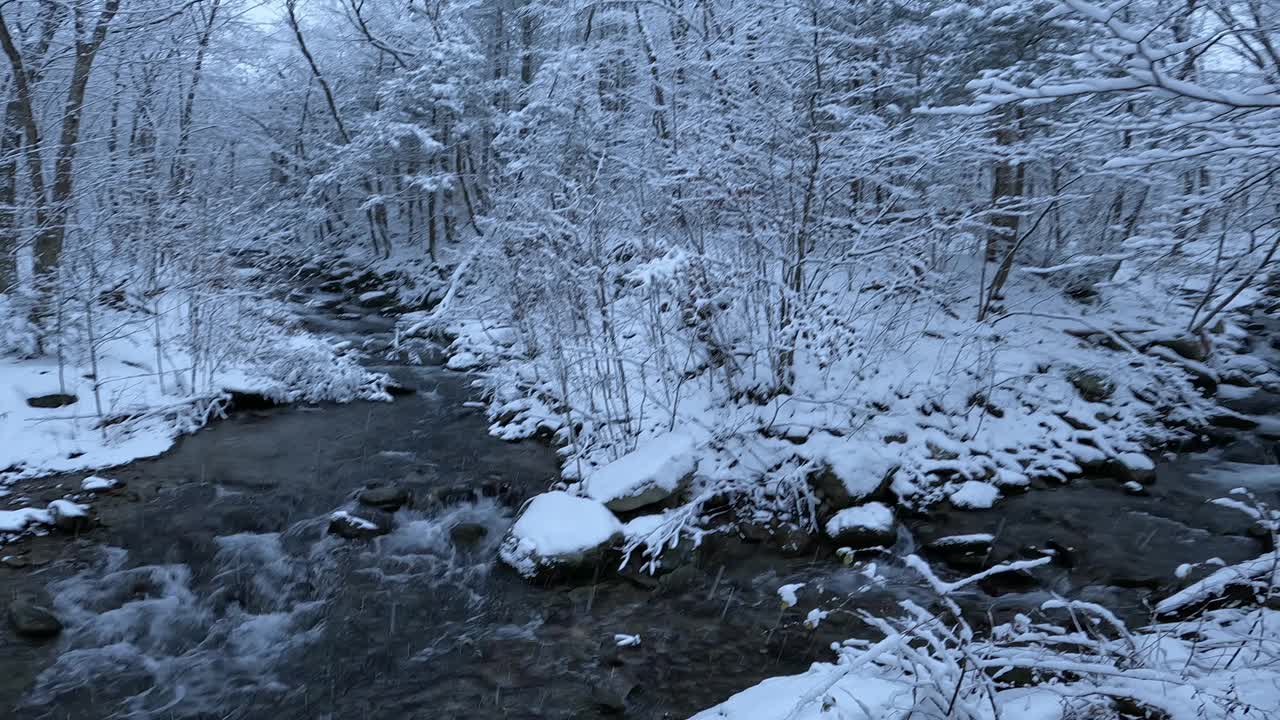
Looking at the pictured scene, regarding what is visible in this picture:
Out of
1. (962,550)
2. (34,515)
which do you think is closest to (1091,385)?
(962,550)

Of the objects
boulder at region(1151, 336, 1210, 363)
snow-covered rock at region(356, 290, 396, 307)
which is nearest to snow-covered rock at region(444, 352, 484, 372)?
snow-covered rock at region(356, 290, 396, 307)

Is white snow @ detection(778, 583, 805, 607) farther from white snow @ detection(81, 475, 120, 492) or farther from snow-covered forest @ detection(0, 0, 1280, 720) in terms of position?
white snow @ detection(81, 475, 120, 492)

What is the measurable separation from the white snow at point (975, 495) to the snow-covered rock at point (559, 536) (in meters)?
3.63

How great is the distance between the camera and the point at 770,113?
26.1ft

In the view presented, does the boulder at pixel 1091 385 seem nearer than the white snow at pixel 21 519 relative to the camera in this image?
No

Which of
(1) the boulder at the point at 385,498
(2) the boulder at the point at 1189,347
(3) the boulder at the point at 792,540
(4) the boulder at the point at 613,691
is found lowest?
(4) the boulder at the point at 613,691

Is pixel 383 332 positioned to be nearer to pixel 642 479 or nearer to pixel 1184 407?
pixel 642 479

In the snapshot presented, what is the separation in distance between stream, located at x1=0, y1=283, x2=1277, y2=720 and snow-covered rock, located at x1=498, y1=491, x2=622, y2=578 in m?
→ 0.19

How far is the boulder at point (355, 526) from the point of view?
284 inches

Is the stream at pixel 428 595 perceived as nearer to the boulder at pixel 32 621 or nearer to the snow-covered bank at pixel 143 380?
the boulder at pixel 32 621

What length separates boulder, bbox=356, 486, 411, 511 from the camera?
309 inches

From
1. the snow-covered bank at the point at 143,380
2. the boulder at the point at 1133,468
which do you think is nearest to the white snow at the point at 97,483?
the snow-covered bank at the point at 143,380

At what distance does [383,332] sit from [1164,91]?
654 inches

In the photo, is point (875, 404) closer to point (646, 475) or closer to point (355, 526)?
point (646, 475)
